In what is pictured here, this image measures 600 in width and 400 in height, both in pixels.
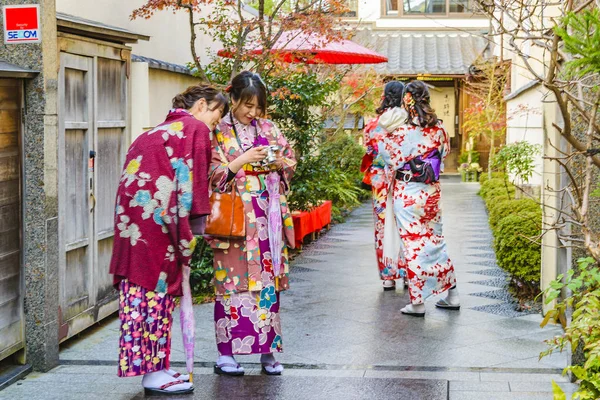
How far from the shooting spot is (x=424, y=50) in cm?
2655

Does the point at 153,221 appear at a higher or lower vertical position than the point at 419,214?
higher

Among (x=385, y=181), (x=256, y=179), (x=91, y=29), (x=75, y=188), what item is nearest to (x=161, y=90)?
(x=91, y=29)

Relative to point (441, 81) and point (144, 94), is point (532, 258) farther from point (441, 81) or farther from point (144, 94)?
point (441, 81)

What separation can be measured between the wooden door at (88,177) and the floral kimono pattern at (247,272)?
1274mm

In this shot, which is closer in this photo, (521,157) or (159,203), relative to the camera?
(159,203)

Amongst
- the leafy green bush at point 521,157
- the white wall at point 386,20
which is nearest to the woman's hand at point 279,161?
the leafy green bush at point 521,157

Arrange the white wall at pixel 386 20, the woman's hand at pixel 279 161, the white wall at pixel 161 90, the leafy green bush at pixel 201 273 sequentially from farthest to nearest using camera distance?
the white wall at pixel 386 20 → the white wall at pixel 161 90 → the leafy green bush at pixel 201 273 → the woman's hand at pixel 279 161

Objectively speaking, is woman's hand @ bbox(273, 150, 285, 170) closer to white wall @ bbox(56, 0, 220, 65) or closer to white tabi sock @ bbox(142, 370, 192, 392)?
white tabi sock @ bbox(142, 370, 192, 392)

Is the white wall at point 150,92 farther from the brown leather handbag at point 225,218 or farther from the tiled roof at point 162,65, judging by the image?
the brown leather handbag at point 225,218

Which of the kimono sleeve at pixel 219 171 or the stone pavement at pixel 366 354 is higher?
the kimono sleeve at pixel 219 171

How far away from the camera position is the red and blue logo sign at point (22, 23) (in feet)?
19.4

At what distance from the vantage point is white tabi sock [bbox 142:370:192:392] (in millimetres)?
5637

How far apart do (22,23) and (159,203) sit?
1.63 metres

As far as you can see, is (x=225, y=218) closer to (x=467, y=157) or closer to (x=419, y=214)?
(x=419, y=214)
